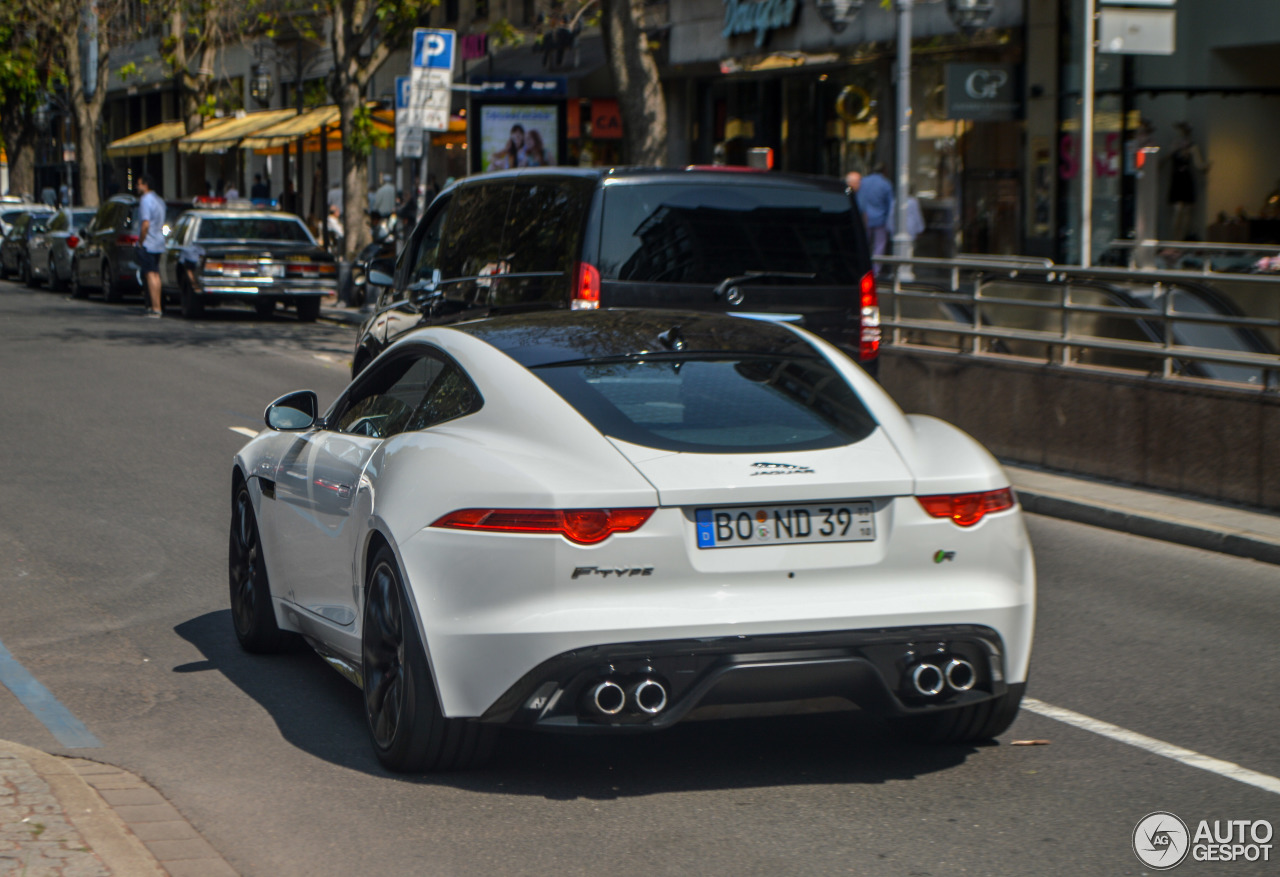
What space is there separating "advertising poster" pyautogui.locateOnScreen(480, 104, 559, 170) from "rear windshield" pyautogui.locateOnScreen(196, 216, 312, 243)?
3.33 metres

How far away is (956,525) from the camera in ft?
16.7

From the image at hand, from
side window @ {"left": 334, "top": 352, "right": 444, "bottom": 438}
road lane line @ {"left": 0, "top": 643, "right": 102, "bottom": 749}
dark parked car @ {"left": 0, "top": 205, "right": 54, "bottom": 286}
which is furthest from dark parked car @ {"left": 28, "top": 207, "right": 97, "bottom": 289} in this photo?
side window @ {"left": 334, "top": 352, "right": 444, "bottom": 438}

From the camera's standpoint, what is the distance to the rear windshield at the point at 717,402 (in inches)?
201

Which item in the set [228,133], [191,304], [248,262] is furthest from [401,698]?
[228,133]

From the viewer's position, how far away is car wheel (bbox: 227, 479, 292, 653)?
682 centimetres

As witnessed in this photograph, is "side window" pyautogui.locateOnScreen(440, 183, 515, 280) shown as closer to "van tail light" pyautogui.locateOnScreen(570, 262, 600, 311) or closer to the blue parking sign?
"van tail light" pyautogui.locateOnScreen(570, 262, 600, 311)

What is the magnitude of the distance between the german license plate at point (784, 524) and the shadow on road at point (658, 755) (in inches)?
32.0

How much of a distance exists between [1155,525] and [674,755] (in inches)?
201

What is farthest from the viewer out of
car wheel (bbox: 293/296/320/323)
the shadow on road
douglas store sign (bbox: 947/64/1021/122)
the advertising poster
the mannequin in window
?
the advertising poster

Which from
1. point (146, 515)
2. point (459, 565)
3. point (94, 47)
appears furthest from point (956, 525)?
point (94, 47)

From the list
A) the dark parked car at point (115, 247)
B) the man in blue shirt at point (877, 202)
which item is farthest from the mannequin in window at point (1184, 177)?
the dark parked car at point (115, 247)

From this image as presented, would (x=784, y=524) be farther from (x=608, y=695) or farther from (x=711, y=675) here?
(x=608, y=695)

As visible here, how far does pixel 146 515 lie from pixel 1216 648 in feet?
19.4

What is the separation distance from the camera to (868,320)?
10.7 m
